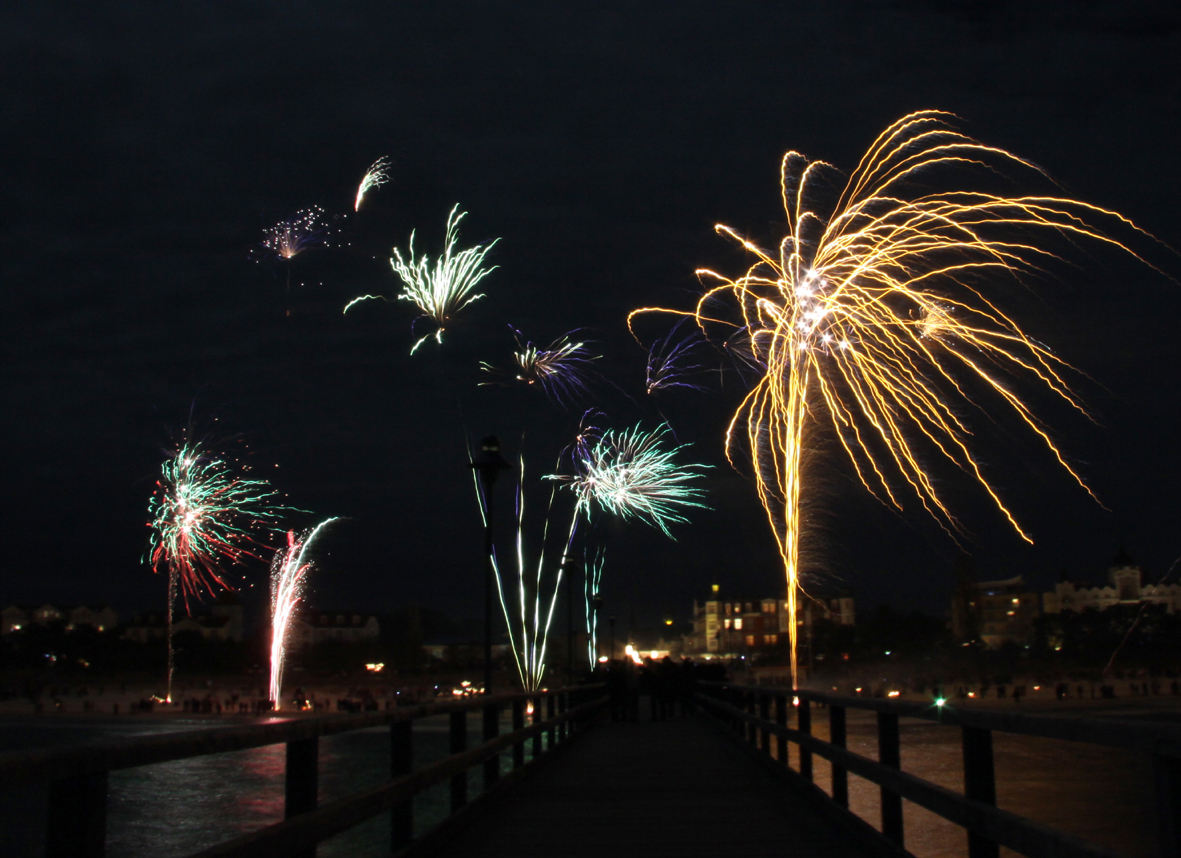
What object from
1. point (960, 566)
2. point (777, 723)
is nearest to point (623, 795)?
point (777, 723)

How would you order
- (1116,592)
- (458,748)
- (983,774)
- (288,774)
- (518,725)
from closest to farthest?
1. (983,774)
2. (288,774)
3. (458,748)
4. (518,725)
5. (1116,592)

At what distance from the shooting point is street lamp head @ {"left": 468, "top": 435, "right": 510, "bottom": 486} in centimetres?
1452

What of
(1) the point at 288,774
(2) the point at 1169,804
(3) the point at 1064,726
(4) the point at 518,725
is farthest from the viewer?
(4) the point at 518,725

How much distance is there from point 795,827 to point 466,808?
6.91ft

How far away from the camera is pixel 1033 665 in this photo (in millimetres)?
102688

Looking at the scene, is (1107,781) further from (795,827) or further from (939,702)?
(939,702)

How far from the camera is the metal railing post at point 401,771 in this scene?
19.2 feet

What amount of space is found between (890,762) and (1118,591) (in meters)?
168

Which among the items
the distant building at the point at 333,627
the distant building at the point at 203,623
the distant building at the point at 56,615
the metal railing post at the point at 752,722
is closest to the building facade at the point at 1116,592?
the distant building at the point at 333,627

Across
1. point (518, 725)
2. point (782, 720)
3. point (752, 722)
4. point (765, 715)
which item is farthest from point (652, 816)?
point (752, 722)

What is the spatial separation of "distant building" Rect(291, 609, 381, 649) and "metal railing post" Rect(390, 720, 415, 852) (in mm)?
146751

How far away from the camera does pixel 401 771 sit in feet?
19.3

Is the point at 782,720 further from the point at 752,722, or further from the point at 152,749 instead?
the point at 152,749

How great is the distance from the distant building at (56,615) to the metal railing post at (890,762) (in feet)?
505
